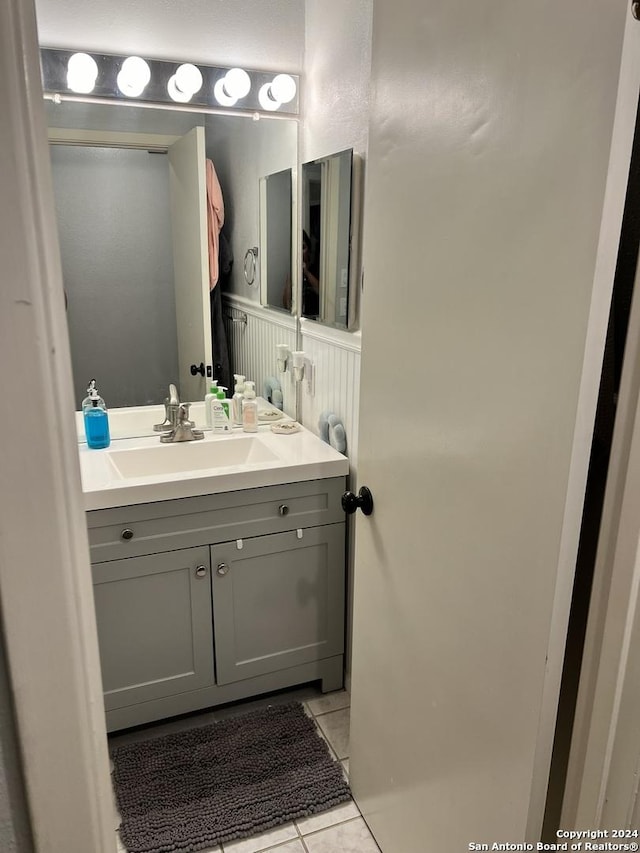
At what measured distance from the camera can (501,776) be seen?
103 centimetres

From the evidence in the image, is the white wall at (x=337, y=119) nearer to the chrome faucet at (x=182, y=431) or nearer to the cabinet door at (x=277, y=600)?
the cabinet door at (x=277, y=600)

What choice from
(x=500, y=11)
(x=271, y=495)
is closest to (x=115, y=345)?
(x=271, y=495)

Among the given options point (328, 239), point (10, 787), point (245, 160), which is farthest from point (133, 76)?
point (10, 787)

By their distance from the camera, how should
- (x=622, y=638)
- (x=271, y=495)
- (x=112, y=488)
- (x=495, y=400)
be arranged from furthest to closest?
(x=271, y=495)
(x=112, y=488)
(x=495, y=400)
(x=622, y=638)

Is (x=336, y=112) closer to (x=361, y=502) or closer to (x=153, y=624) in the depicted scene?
(x=361, y=502)

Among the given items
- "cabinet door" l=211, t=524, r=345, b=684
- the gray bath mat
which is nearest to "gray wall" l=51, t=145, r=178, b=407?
"cabinet door" l=211, t=524, r=345, b=684

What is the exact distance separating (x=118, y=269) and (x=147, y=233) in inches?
6.2

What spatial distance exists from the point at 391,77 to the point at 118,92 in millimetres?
1121

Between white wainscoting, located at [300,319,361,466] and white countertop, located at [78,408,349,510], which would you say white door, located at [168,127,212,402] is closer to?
white countertop, located at [78,408,349,510]

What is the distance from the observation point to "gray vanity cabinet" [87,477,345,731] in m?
1.75

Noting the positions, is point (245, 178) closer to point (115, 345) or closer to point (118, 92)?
point (118, 92)

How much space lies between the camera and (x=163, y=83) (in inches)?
76.8

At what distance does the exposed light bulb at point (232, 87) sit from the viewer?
2.01m

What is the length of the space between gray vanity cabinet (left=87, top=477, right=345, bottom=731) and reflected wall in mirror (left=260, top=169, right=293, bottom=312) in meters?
0.75
